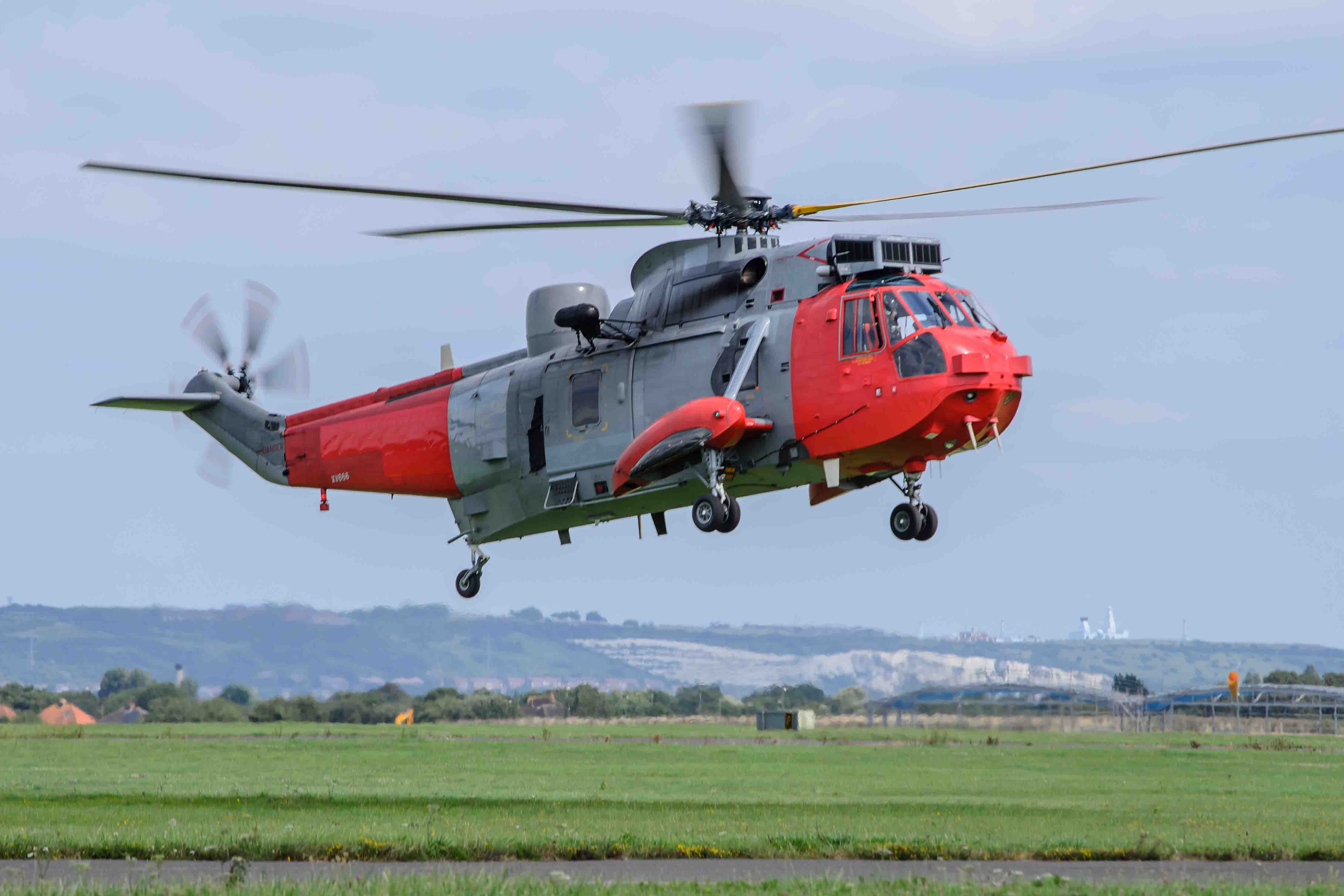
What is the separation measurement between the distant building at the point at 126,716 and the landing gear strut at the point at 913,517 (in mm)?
64893

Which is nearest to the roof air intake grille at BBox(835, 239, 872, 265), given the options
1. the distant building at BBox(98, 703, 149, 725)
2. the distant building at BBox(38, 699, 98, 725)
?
the distant building at BBox(38, 699, 98, 725)

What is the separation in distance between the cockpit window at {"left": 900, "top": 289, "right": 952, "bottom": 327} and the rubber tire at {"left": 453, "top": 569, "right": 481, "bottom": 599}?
38.2 feet

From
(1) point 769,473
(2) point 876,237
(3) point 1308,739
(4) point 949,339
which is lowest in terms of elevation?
(3) point 1308,739

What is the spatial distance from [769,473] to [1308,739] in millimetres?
45615

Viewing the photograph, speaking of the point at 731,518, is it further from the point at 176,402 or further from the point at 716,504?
the point at 176,402

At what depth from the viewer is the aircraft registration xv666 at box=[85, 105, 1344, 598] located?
81.1 feet

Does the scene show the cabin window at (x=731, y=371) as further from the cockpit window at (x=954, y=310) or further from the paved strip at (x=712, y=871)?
the paved strip at (x=712, y=871)

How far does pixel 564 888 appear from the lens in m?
15.3

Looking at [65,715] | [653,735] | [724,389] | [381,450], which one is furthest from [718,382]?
[65,715]

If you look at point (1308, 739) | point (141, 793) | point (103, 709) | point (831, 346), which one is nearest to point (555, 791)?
point (141, 793)

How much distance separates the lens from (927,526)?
87.7 feet

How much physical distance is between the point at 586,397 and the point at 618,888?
1419 cm

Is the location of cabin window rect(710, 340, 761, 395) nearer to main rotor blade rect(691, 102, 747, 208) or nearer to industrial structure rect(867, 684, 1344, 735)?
main rotor blade rect(691, 102, 747, 208)

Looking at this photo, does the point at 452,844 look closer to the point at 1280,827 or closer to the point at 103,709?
the point at 1280,827
